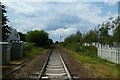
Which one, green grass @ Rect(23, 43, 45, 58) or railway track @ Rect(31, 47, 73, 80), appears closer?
railway track @ Rect(31, 47, 73, 80)

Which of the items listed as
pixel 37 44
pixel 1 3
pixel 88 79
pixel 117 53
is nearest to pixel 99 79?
pixel 88 79

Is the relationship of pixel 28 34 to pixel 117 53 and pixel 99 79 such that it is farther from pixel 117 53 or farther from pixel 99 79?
pixel 99 79

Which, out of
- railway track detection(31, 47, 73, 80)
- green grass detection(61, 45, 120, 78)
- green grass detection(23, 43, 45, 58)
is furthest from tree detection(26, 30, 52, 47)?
railway track detection(31, 47, 73, 80)

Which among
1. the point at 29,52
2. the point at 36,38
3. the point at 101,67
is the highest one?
the point at 36,38

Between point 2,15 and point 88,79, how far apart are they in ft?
61.6

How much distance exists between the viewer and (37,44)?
93.5 meters

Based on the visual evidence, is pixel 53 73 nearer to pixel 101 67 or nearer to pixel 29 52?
pixel 101 67

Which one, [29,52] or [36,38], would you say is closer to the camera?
[29,52]

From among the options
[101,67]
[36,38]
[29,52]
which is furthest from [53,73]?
[36,38]

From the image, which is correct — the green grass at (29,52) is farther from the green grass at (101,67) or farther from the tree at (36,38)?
the tree at (36,38)

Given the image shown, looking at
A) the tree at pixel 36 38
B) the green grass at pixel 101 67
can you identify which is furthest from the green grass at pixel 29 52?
the tree at pixel 36 38

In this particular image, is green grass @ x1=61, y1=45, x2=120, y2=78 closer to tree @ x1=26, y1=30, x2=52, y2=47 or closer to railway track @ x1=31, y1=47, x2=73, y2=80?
railway track @ x1=31, y1=47, x2=73, y2=80

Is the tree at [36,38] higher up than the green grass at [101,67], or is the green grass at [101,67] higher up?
the tree at [36,38]

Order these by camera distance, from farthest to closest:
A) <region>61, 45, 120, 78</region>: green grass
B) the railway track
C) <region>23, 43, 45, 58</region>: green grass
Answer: <region>23, 43, 45, 58</region>: green grass < <region>61, 45, 120, 78</region>: green grass < the railway track
